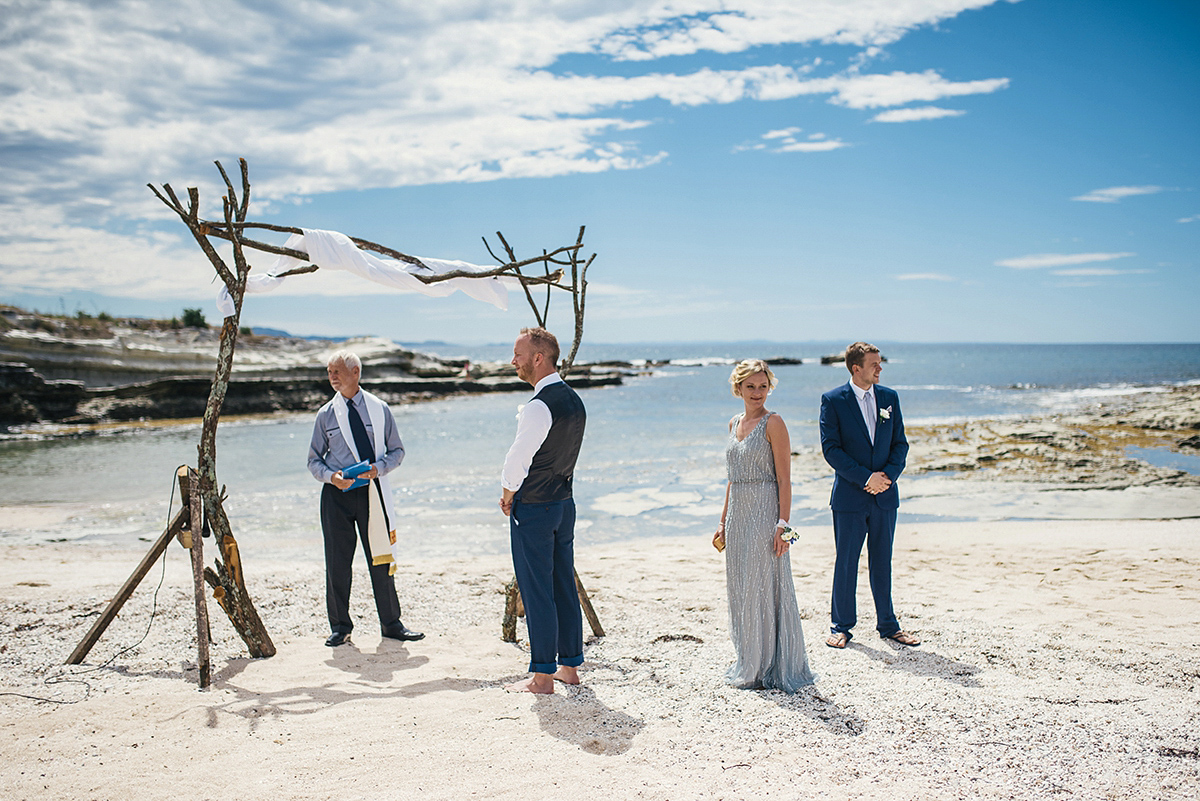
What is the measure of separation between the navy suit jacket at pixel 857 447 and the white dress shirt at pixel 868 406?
0.02m

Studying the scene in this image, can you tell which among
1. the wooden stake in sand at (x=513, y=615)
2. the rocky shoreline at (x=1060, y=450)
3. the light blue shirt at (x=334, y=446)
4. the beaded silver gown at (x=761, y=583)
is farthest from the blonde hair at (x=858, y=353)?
the rocky shoreline at (x=1060, y=450)

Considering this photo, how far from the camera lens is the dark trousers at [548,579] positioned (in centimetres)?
413

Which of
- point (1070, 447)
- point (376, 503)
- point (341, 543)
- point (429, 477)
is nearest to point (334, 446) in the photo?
point (376, 503)

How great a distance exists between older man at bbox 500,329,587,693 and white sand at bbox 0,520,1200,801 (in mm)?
299

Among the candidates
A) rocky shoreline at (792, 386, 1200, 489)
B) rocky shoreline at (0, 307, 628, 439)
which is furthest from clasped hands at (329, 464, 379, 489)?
rocky shoreline at (0, 307, 628, 439)

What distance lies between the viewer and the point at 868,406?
503cm

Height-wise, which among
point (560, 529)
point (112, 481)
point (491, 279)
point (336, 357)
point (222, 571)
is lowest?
point (112, 481)

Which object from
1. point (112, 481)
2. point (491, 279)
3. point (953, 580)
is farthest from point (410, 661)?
point (112, 481)

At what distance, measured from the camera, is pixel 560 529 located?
4.21 m

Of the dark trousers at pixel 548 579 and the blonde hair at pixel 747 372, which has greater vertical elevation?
the blonde hair at pixel 747 372

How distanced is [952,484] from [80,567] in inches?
484

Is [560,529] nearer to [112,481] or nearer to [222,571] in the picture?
[222,571]

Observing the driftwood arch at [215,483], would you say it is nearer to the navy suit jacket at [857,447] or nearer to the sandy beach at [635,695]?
the sandy beach at [635,695]

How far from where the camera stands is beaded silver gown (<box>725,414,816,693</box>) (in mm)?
4152
